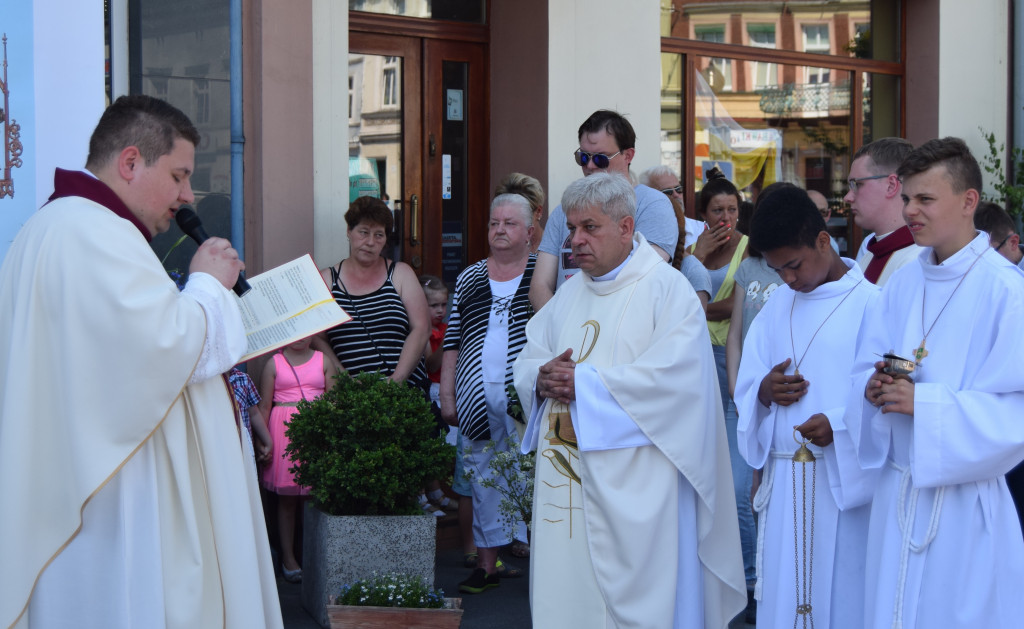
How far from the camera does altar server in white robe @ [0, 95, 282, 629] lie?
10.6 ft

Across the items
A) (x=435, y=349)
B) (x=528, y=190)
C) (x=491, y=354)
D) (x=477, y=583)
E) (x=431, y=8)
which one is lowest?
(x=477, y=583)

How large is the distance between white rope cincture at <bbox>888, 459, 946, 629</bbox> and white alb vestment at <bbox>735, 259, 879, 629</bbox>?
1.31ft

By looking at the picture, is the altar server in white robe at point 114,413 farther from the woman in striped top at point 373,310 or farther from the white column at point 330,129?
the white column at point 330,129

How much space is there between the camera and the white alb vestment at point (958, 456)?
3.37 meters

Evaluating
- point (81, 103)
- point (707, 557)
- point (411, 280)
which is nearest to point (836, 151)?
point (411, 280)

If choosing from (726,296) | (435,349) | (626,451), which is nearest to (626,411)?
(626,451)

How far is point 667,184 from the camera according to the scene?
7.20 m

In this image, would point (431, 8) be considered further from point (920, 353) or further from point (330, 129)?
point (920, 353)

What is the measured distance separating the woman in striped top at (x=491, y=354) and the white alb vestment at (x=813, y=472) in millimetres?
1790

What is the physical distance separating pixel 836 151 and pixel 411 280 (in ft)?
16.2

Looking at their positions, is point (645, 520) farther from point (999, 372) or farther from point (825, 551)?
point (999, 372)

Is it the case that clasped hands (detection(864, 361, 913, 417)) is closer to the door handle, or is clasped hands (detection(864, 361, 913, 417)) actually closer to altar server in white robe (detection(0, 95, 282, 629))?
altar server in white robe (detection(0, 95, 282, 629))

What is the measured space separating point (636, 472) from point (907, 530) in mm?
1080

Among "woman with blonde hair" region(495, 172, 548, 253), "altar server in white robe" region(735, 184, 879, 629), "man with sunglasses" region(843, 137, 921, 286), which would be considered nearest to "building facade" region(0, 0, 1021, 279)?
"woman with blonde hair" region(495, 172, 548, 253)
